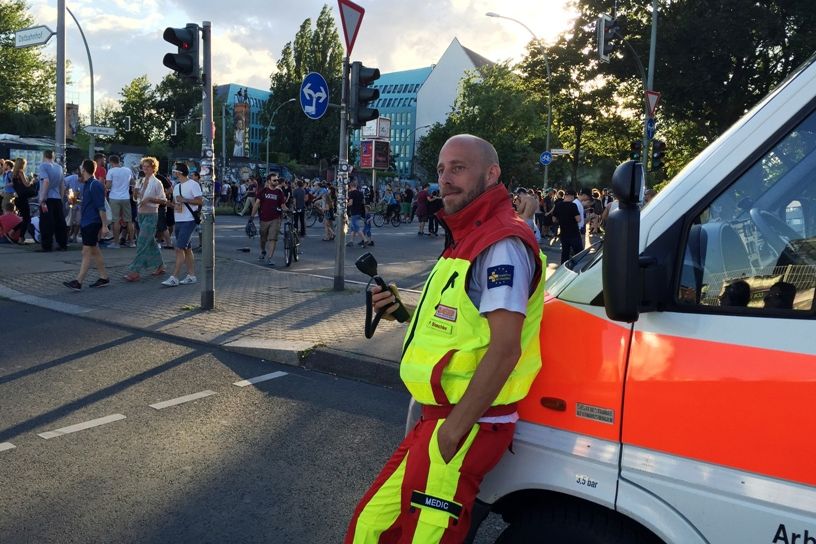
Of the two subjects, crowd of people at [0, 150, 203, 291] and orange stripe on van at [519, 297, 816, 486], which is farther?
crowd of people at [0, 150, 203, 291]

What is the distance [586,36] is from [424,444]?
1229 inches

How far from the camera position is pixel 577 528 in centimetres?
203

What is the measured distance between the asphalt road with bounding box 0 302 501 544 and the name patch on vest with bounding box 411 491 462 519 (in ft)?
4.98

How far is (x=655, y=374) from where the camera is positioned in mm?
1896

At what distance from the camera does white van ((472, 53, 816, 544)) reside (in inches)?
68.8

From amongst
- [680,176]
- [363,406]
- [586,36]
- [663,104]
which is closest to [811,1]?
[663,104]

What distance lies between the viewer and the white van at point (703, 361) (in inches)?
68.8

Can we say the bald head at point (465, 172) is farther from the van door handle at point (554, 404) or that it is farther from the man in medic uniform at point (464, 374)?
the van door handle at point (554, 404)

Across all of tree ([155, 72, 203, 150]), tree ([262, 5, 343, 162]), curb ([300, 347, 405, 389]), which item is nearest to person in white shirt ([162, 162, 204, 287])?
curb ([300, 347, 405, 389])

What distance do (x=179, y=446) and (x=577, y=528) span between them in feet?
10.5

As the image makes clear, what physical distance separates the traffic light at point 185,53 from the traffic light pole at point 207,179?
0.17 m

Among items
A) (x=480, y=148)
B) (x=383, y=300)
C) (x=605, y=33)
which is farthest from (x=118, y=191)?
(x=480, y=148)

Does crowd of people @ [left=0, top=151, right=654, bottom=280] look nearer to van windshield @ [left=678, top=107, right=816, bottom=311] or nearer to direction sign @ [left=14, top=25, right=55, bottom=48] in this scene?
direction sign @ [left=14, top=25, right=55, bottom=48]

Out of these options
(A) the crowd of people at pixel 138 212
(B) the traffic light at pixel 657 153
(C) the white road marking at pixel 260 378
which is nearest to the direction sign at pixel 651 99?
(B) the traffic light at pixel 657 153
